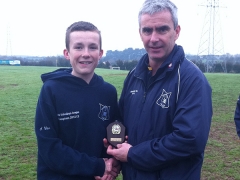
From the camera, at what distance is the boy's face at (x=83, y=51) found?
9.09 ft

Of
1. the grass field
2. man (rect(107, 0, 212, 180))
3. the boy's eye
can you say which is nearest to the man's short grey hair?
man (rect(107, 0, 212, 180))

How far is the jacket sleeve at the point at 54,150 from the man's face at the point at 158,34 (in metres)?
0.89

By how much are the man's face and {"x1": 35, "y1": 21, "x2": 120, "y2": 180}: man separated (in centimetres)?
48

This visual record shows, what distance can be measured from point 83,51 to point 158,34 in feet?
2.13

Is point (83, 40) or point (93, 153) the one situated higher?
point (83, 40)

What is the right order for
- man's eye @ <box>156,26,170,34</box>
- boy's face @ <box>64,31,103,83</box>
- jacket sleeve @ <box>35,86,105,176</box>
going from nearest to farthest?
man's eye @ <box>156,26,170,34</box> → jacket sleeve @ <box>35,86,105,176</box> → boy's face @ <box>64,31,103,83</box>

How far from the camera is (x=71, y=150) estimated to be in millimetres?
2646

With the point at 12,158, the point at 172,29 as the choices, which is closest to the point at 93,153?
the point at 172,29

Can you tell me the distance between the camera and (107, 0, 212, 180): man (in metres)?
2.28

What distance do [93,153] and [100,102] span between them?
43cm

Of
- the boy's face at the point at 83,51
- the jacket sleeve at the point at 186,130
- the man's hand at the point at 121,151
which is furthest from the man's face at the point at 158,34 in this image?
the man's hand at the point at 121,151

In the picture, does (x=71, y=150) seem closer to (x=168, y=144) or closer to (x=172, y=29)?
(x=168, y=144)

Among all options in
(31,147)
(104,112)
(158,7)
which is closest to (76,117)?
(104,112)

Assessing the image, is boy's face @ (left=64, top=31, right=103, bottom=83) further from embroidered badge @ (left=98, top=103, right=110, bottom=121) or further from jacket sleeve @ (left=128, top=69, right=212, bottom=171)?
jacket sleeve @ (left=128, top=69, right=212, bottom=171)
